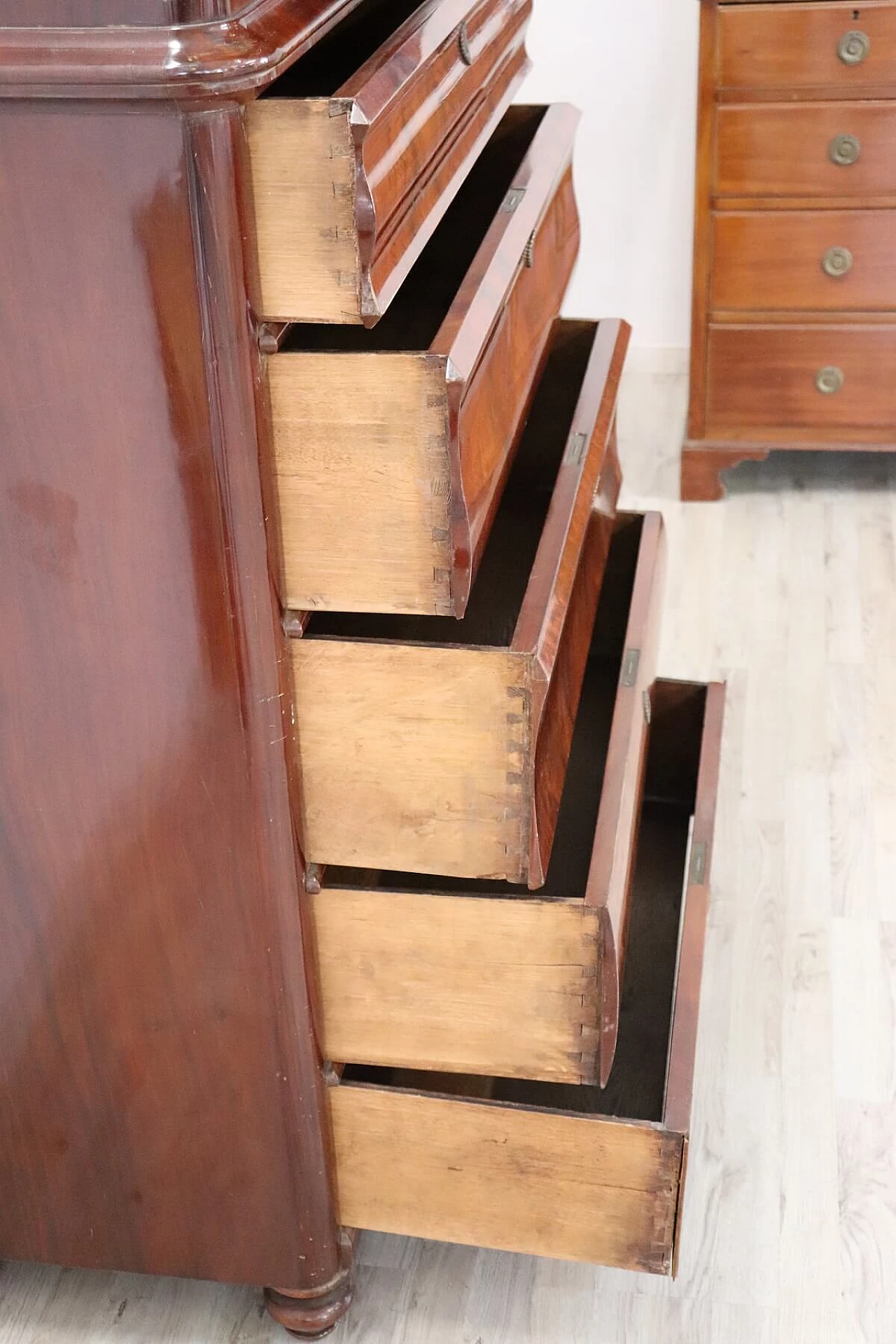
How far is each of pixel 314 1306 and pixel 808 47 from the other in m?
1.92

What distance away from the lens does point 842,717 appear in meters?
2.00

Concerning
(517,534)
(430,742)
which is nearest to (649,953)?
(517,534)

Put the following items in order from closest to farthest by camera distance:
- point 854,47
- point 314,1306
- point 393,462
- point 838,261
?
1. point 393,462
2. point 314,1306
3. point 854,47
4. point 838,261

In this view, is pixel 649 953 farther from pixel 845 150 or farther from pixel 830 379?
pixel 845 150

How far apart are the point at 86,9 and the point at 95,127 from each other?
58 millimetres

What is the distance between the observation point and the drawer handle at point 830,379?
2445mm

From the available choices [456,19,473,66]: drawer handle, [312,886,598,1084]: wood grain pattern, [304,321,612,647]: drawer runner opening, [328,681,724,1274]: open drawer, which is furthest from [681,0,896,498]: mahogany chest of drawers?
[312,886,598,1084]: wood grain pattern

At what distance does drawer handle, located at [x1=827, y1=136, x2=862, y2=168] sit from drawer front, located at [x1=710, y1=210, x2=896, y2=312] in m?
0.08

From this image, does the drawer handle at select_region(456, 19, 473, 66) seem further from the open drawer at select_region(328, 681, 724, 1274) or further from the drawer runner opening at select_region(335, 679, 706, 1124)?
the open drawer at select_region(328, 681, 724, 1274)

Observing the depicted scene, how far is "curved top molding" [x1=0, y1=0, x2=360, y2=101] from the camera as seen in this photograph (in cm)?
72

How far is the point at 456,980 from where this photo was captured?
1.04 metres

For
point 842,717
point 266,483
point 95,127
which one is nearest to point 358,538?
point 266,483

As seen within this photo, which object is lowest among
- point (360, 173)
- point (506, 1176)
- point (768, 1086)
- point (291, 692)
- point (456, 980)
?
point (768, 1086)

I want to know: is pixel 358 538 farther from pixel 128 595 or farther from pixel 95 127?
pixel 95 127
